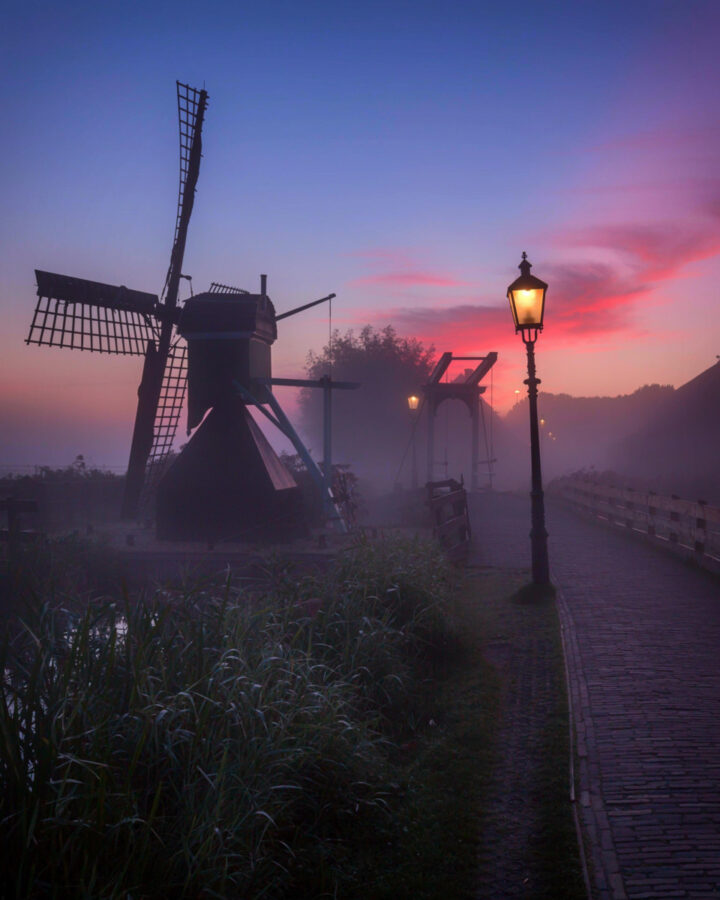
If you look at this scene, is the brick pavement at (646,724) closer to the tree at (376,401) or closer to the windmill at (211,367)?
the windmill at (211,367)

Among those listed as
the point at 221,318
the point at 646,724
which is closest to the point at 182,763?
the point at 646,724

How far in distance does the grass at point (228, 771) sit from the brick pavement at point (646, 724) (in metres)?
0.27

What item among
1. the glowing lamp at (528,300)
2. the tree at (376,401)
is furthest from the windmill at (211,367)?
the tree at (376,401)

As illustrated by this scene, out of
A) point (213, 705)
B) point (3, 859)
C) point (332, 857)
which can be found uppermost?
point (213, 705)

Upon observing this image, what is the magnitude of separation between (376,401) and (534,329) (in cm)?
4906

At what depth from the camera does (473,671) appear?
26.0 feet

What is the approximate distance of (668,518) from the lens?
16.0m

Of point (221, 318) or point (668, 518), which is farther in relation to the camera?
point (221, 318)

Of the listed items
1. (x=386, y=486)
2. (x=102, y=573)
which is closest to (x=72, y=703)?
(x=102, y=573)

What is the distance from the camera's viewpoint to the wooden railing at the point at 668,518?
12.9 metres

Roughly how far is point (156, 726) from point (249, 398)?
15001 millimetres

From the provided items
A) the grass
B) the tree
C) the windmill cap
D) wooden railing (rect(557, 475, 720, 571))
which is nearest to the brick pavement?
the grass

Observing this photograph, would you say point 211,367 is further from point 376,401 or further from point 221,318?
point 376,401

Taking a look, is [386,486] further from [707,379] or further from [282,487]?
[282,487]
